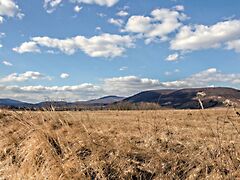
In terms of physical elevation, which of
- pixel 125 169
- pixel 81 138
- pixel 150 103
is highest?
pixel 150 103

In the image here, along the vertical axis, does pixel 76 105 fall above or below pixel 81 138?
above

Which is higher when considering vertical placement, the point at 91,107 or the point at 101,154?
the point at 91,107

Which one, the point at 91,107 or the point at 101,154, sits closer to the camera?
the point at 101,154

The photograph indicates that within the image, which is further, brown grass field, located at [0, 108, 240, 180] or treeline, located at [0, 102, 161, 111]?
treeline, located at [0, 102, 161, 111]

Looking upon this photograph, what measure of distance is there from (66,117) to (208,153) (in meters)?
2.45

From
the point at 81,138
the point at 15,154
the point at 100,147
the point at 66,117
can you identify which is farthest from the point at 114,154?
the point at 15,154

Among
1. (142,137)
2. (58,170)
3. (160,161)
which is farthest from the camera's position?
(142,137)

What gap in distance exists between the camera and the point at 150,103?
20.7ft

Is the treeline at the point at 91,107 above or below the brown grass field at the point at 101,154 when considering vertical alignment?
above

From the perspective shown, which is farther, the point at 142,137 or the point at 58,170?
the point at 142,137

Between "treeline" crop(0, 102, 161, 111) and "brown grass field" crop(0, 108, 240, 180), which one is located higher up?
"treeline" crop(0, 102, 161, 111)

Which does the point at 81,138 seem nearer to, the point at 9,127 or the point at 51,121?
the point at 51,121

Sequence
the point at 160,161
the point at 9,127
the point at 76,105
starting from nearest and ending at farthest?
the point at 160,161, the point at 76,105, the point at 9,127

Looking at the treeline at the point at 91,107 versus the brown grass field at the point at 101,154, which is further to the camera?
the treeline at the point at 91,107
